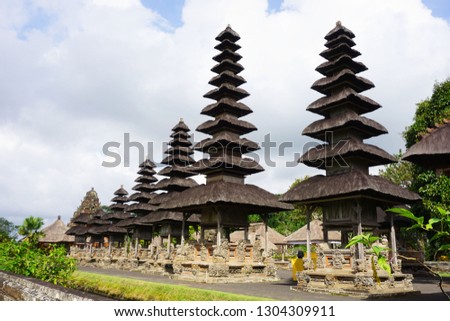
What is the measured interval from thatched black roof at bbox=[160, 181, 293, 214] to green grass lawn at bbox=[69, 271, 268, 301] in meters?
6.18

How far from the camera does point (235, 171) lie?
23.3 metres

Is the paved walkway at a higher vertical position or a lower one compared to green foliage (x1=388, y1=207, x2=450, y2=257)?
lower

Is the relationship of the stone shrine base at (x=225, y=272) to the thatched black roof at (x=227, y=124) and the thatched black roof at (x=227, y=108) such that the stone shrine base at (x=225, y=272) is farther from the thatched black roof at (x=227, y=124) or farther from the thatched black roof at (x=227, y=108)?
the thatched black roof at (x=227, y=108)

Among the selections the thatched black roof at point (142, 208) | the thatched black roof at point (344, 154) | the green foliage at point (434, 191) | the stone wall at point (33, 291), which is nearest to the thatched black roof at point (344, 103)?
the thatched black roof at point (344, 154)

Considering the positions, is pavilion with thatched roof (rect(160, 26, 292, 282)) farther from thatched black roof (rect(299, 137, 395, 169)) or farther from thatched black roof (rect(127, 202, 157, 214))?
thatched black roof (rect(127, 202, 157, 214))

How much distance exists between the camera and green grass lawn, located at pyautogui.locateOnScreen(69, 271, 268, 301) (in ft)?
36.6

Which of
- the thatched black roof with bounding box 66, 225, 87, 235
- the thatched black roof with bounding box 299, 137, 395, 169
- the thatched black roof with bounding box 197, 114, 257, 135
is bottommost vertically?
the thatched black roof with bounding box 66, 225, 87, 235

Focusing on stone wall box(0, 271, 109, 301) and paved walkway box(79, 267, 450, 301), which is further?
paved walkway box(79, 267, 450, 301)

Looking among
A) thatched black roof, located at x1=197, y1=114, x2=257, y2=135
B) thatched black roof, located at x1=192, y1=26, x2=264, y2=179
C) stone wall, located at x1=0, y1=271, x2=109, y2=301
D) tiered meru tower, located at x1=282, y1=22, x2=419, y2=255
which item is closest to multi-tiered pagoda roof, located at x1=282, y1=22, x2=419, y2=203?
tiered meru tower, located at x1=282, y1=22, x2=419, y2=255

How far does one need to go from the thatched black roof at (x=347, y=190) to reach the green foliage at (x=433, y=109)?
29.8 ft

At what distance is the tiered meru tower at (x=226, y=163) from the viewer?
21094 millimetres

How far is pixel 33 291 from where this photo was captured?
29.8 feet

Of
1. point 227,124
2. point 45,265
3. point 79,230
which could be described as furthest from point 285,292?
point 79,230

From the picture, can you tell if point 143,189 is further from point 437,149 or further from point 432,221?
point 432,221
